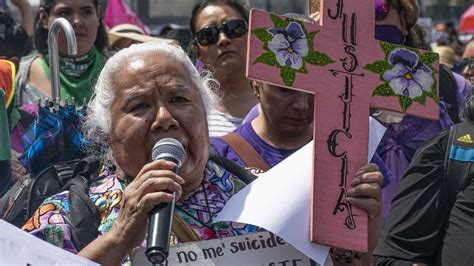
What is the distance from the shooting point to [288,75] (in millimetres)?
3320

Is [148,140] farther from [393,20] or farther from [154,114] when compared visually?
[393,20]

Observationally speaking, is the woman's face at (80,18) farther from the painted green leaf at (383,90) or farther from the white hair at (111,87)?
the painted green leaf at (383,90)

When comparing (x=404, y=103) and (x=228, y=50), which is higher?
(x=404, y=103)

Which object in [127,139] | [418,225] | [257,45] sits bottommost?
[418,225]

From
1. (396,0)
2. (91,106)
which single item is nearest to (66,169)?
(91,106)

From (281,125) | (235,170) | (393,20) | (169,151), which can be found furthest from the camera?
(393,20)

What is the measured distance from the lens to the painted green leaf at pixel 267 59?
10.8ft

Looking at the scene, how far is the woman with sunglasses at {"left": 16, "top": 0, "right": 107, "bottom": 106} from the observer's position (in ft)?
20.7

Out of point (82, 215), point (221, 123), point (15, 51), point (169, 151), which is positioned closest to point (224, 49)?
point (221, 123)

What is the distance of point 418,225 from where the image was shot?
4.13 meters

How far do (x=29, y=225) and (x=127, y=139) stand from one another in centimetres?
37

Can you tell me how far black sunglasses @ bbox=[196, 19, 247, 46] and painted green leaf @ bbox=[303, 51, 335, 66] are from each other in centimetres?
243

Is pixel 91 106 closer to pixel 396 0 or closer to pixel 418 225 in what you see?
pixel 418 225

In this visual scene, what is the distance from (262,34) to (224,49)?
2.44m
